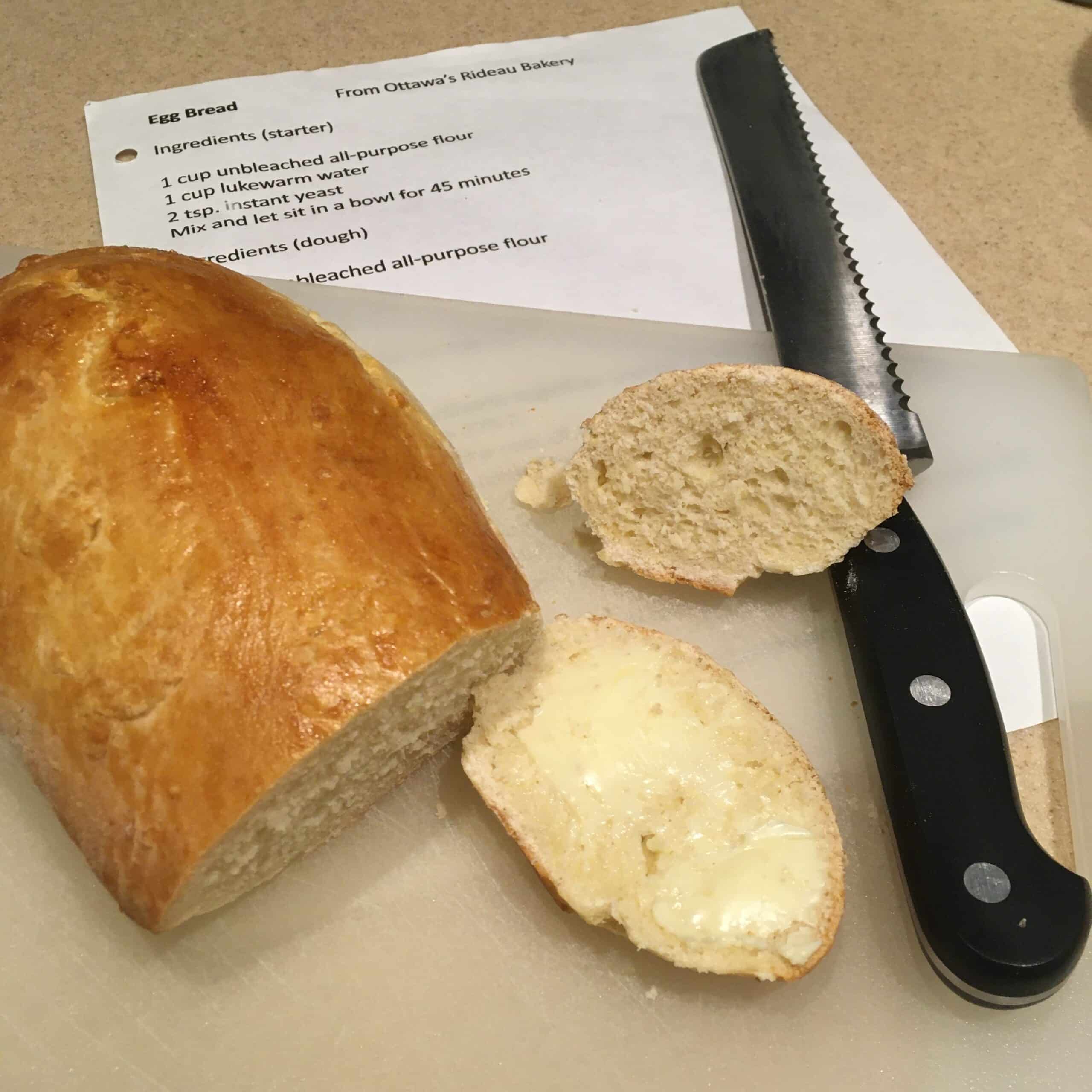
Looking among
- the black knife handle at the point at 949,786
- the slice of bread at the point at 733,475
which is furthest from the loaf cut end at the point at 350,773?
the black knife handle at the point at 949,786

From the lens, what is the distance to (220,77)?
297 cm

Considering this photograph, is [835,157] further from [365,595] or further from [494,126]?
[365,595]

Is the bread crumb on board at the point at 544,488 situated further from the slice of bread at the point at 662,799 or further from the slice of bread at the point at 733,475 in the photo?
the slice of bread at the point at 662,799

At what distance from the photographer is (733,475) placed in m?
1.77

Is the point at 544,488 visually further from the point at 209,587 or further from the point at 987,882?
the point at 987,882

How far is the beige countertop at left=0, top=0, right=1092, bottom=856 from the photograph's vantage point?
8.63 feet

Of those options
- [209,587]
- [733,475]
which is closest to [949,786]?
[733,475]

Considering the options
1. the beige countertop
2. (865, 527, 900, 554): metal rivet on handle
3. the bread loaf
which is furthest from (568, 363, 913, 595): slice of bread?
the beige countertop

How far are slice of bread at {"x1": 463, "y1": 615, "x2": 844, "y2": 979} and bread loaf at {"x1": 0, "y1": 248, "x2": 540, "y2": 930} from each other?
136 mm

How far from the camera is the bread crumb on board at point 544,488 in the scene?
→ 1.94 m

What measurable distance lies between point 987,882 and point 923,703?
304 millimetres

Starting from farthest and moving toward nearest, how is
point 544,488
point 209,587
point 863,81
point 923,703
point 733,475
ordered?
point 863,81 < point 544,488 < point 733,475 < point 923,703 < point 209,587

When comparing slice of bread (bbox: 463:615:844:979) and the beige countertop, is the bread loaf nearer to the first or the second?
slice of bread (bbox: 463:615:844:979)

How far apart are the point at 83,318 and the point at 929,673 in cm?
155
